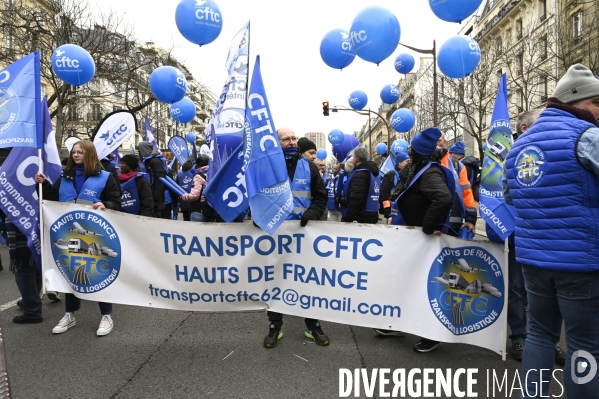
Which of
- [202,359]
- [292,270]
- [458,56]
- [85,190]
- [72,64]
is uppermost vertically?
[72,64]

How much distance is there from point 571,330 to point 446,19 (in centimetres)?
713

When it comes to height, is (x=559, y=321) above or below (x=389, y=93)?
below

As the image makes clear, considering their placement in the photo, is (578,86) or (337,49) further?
(337,49)

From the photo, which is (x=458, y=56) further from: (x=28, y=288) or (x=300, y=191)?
(x=28, y=288)

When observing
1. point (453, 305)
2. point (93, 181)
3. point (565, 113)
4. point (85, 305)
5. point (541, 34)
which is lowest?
point (85, 305)

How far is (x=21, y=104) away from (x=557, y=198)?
458cm

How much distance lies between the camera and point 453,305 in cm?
352

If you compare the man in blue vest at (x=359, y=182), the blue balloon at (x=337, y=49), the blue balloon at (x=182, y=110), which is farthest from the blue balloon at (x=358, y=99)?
the man in blue vest at (x=359, y=182)

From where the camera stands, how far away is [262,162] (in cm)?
352

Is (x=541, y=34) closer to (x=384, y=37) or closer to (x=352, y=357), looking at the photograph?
(x=384, y=37)

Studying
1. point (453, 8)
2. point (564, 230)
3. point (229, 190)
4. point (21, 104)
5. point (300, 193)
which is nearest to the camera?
point (564, 230)

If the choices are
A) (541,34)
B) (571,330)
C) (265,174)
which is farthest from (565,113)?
(541,34)

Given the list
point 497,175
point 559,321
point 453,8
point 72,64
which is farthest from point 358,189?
point 72,64

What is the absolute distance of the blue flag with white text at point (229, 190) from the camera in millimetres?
3838
